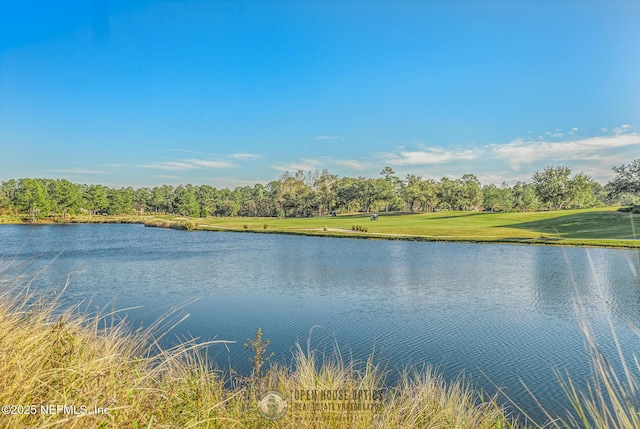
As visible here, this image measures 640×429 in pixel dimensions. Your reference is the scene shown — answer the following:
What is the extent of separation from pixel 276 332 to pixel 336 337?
1.57 m

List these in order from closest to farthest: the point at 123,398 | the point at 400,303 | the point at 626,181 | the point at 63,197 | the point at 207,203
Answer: the point at 123,398, the point at 400,303, the point at 626,181, the point at 63,197, the point at 207,203

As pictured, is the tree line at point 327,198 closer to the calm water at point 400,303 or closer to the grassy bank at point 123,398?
the calm water at point 400,303

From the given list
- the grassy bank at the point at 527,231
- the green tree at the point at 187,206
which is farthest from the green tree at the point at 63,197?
the grassy bank at the point at 527,231

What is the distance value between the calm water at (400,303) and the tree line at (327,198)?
57.4 meters

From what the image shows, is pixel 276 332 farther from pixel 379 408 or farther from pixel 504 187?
pixel 504 187

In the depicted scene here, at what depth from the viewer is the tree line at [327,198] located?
76500mm

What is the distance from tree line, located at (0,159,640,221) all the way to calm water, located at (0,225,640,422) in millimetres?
57450

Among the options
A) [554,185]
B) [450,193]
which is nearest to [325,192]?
[450,193]

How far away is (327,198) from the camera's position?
94.3 m

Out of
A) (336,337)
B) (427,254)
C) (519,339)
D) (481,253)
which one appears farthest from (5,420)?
(481,253)

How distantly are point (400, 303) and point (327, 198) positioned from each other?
263ft

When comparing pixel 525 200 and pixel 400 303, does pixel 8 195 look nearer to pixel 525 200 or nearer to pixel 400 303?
pixel 400 303

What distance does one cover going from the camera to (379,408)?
4500 mm

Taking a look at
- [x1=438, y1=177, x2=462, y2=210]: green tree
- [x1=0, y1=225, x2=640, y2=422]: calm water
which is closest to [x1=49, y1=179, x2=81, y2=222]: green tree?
[x1=0, y1=225, x2=640, y2=422]: calm water
